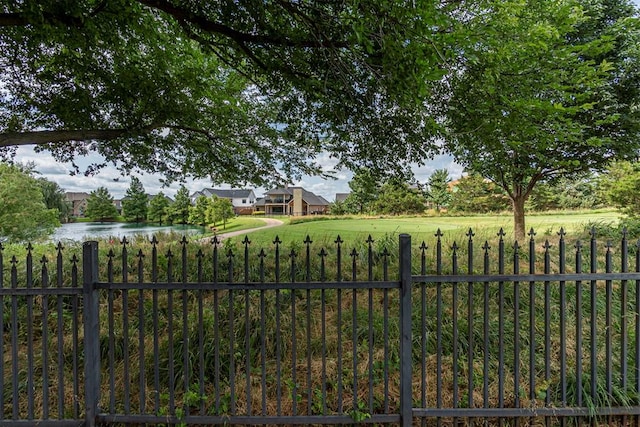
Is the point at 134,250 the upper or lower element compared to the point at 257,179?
lower

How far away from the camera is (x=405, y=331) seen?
2121mm

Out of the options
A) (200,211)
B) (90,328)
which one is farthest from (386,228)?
(90,328)

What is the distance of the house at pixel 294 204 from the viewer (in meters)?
6.73

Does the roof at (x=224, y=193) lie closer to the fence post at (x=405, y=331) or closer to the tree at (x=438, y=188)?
the tree at (x=438, y=188)

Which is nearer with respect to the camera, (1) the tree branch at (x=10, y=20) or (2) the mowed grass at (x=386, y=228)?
(1) the tree branch at (x=10, y=20)

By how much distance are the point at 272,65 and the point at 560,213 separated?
10.2 meters

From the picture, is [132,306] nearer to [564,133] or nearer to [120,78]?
[120,78]

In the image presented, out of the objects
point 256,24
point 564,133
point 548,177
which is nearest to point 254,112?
point 256,24

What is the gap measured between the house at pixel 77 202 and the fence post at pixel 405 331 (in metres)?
9.31

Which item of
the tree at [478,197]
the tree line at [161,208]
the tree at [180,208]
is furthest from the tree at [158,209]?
Answer: the tree at [478,197]

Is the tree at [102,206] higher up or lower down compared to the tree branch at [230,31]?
lower down

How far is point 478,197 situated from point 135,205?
380 inches

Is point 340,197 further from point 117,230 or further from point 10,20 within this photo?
point 10,20

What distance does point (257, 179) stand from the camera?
5207mm
